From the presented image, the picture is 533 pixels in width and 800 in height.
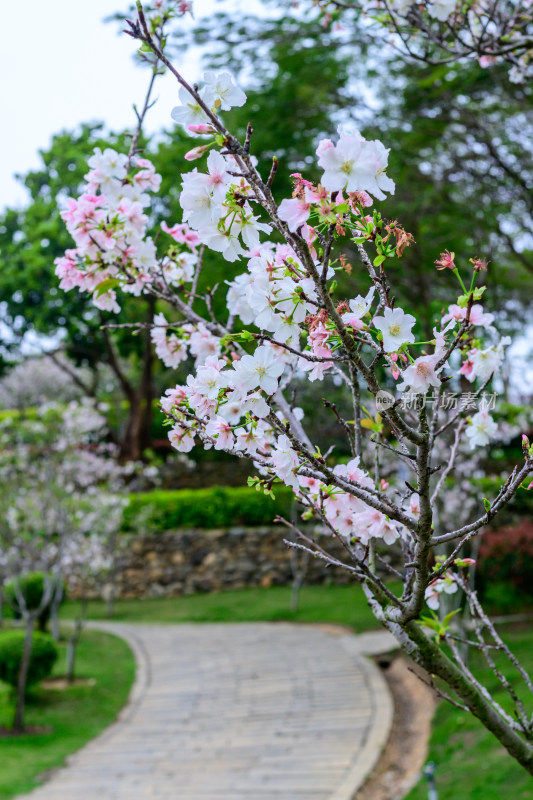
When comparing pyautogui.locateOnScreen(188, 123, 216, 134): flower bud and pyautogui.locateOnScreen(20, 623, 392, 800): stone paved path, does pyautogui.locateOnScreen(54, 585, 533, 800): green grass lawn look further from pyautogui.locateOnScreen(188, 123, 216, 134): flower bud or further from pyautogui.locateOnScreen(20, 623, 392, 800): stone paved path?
pyautogui.locateOnScreen(188, 123, 216, 134): flower bud

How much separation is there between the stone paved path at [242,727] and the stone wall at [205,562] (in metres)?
3.29

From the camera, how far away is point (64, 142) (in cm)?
1315

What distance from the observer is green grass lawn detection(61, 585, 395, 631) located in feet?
31.0

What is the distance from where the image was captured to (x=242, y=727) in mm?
5754

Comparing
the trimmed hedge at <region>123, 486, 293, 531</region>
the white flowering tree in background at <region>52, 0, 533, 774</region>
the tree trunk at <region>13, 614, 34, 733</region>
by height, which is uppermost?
the white flowering tree in background at <region>52, 0, 533, 774</region>

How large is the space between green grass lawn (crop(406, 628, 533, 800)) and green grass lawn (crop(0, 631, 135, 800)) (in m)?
2.83

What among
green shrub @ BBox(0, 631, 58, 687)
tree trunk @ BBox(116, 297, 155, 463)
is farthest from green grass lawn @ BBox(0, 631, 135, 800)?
tree trunk @ BBox(116, 297, 155, 463)

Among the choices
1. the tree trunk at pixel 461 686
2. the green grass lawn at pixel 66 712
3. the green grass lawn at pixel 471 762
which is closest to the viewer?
the tree trunk at pixel 461 686

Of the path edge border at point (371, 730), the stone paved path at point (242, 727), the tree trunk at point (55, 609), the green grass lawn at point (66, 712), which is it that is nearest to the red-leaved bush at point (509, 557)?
the stone paved path at point (242, 727)

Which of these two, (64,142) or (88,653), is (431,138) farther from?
(64,142)

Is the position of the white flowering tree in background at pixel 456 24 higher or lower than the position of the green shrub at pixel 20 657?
higher

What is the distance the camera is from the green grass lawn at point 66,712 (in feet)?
17.5

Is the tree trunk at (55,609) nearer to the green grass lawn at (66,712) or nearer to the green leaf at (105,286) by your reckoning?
the green grass lawn at (66,712)

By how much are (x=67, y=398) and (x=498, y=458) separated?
1274cm
